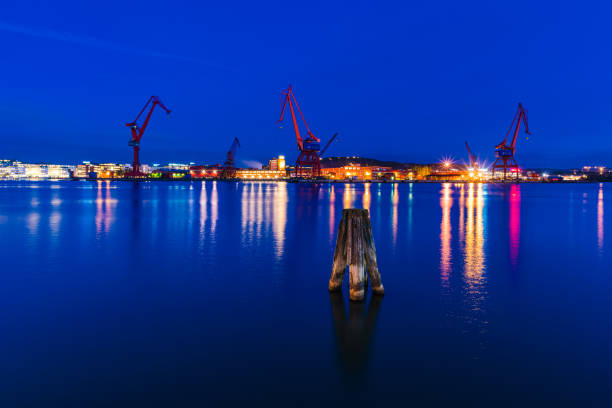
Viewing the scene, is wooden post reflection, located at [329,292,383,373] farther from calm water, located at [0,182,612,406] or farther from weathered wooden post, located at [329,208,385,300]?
weathered wooden post, located at [329,208,385,300]

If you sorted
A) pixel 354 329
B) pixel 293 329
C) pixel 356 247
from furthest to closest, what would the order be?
pixel 356 247 → pixel 293 329 → pixel 354 329

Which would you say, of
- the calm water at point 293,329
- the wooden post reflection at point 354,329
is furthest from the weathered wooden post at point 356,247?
the calm water at point 293,329

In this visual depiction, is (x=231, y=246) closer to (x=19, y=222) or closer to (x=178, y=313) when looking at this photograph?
(x=178, y=313)

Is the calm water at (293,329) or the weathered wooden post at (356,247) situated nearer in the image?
the calm water at (293,329)

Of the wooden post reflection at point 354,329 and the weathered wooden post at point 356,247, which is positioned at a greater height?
the weathered wooden post at point 356,247

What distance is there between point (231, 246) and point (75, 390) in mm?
9433

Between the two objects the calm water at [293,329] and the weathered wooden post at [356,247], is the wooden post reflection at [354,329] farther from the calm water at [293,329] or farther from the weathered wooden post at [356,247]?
the weathered wooden post at [356,247]

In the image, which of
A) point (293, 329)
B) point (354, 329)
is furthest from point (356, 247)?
point (293, 329)

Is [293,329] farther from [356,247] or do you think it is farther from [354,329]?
[356,247]

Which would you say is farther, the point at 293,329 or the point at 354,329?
the point at 293,329

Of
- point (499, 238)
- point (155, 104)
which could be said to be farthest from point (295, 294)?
point (155, 104)

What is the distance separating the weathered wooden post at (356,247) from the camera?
21.5 feet

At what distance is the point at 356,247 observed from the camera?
6.58 meters

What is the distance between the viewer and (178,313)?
6727 millimetres
